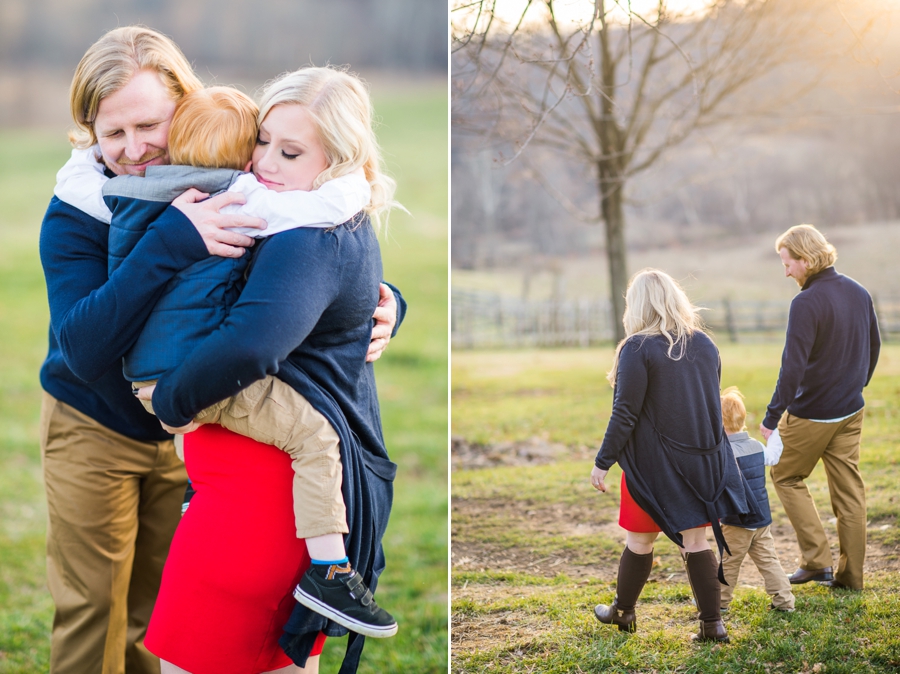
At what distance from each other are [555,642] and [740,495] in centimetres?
86

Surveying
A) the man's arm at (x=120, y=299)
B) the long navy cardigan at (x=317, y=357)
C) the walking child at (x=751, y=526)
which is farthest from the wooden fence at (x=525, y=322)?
the man's arm at (x=120, y=299)

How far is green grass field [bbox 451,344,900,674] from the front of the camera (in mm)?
2564

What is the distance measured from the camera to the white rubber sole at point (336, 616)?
188cm

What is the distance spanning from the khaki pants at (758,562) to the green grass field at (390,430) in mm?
1472

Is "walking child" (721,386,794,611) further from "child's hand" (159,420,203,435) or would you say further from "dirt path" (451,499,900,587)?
"child's hand" (159,420,203,435)

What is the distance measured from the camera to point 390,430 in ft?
23.1

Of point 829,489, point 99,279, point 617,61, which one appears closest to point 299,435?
point 99,279

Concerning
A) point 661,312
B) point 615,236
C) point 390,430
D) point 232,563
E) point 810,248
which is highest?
point 615,236

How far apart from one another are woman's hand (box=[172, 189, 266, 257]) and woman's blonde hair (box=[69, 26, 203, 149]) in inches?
18.8

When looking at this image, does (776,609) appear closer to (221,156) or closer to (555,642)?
(555,642)

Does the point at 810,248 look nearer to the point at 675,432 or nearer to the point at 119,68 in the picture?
the point at 675,432

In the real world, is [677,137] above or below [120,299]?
above

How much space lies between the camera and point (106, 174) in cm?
220

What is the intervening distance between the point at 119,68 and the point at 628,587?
2292 millimetres
